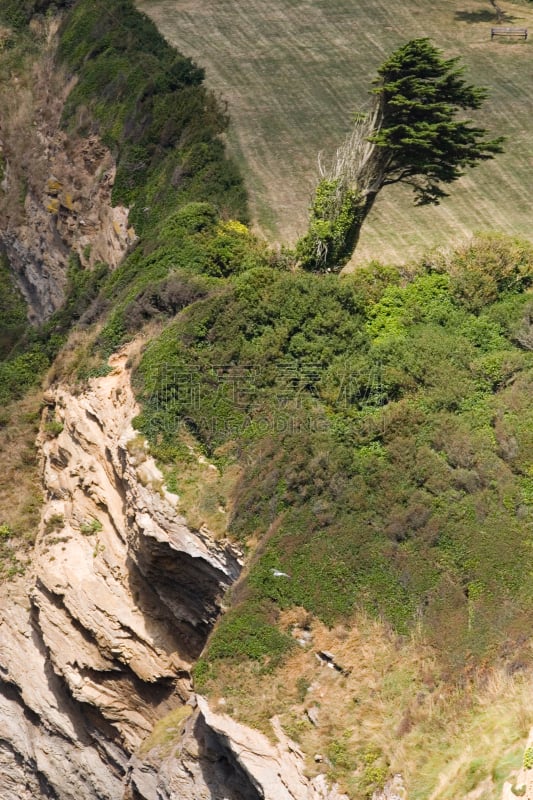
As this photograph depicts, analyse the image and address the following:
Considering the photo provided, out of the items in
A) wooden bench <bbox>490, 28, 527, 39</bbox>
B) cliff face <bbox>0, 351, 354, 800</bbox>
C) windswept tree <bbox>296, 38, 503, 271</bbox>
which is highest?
wooden bench <bbox>490, 28, 527, 39</bbox>

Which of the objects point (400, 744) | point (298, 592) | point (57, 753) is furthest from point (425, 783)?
point (57, 753)

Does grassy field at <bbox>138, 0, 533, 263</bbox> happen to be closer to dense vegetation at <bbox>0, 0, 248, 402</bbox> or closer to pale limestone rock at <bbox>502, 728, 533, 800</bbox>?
dense vegetation at <bbox>0, 0, 248, 402</bbox>

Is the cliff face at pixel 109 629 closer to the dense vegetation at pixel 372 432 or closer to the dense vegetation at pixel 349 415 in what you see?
the dense vegetation at pixel 349 415

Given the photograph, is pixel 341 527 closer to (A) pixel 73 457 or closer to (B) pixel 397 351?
(B) pixel 397 351

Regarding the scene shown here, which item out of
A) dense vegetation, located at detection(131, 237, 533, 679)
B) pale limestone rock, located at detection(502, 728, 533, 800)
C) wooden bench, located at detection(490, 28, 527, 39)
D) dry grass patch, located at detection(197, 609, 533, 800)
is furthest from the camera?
wooden bench, located at detection(490, 28, 527, 39)

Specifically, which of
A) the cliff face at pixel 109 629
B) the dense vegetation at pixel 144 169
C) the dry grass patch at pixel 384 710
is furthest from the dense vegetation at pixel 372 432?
the dense vegetation at pixel 144 169

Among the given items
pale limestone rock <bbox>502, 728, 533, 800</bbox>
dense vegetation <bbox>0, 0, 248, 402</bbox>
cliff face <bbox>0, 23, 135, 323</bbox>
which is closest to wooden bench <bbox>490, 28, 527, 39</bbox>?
dense vegetation <bbox>0, 0, 248, 402</bbox>

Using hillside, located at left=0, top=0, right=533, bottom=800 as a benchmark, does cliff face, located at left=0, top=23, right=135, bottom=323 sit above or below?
above
